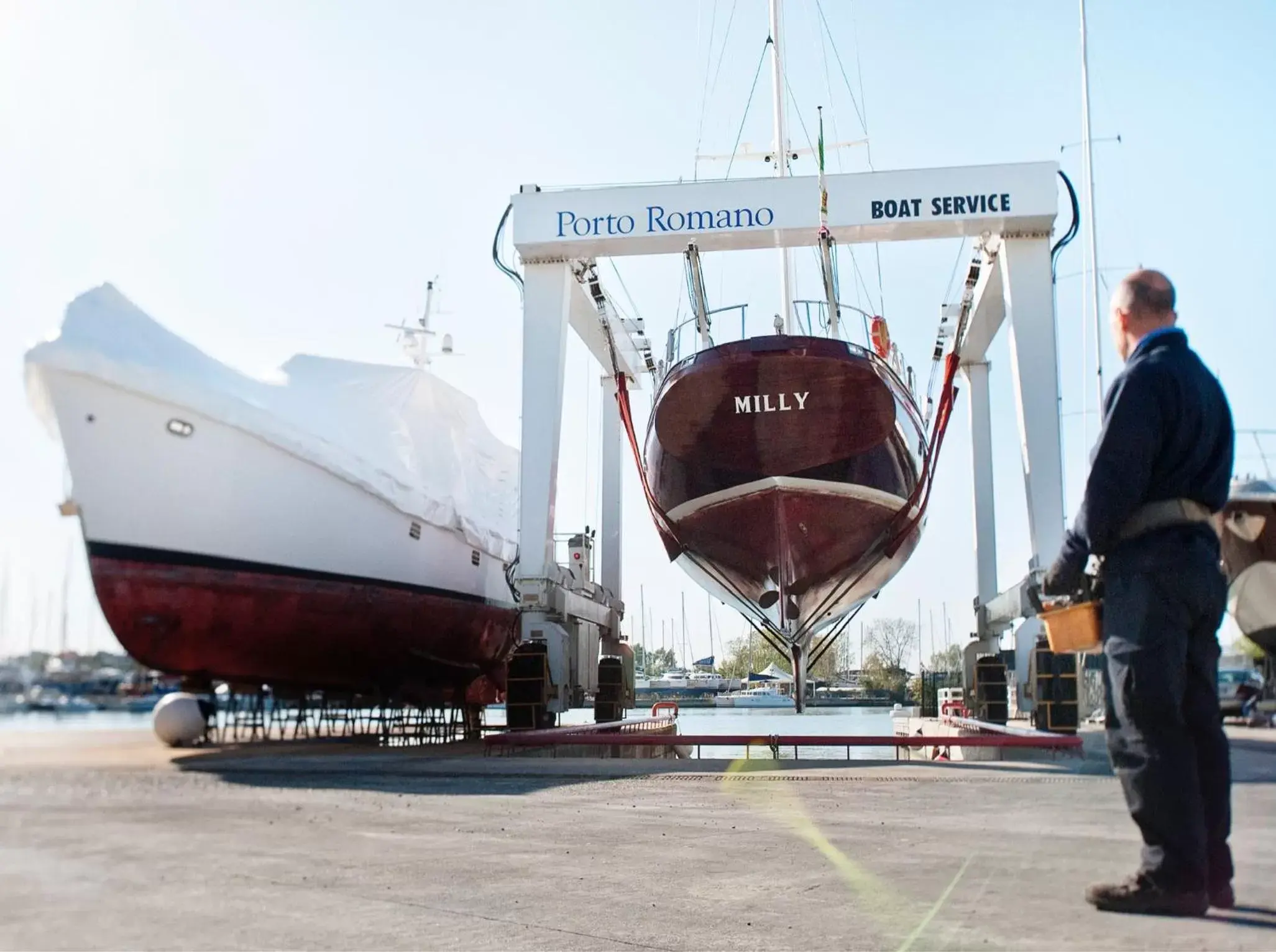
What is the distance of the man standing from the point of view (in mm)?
2627

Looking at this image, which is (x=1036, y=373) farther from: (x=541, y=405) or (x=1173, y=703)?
(x=1173, y=703)

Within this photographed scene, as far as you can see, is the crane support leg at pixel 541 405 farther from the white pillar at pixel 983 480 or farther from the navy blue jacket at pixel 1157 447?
the navy blue jacket at pixel 1157 447

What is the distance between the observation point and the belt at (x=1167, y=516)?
8.86 feet

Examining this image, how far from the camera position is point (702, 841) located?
4.15 m

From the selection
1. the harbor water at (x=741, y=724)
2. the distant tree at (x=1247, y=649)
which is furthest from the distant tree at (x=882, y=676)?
the distant tree at (x=1247, y=649)

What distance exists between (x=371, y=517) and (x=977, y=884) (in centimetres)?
1394

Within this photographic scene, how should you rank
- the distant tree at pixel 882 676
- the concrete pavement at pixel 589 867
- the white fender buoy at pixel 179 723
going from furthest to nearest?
1. the distant tree at pixel 882 676
2. the white fender buoy at pixel 179 723
3. the concrete pavement at pixel 589 867

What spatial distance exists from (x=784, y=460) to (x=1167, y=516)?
34.9 feet

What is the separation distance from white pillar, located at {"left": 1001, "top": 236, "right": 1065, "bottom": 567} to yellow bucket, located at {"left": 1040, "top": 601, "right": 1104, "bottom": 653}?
1295cm

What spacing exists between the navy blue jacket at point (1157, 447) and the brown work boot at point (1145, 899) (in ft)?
2.79

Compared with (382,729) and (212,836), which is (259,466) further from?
(212,836)

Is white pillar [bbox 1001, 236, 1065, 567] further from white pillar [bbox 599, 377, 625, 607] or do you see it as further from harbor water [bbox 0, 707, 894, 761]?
white pillar [bbox 599, 377, 625, 607]

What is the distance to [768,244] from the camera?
52.3 ft

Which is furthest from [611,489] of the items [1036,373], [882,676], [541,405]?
[882,676]
